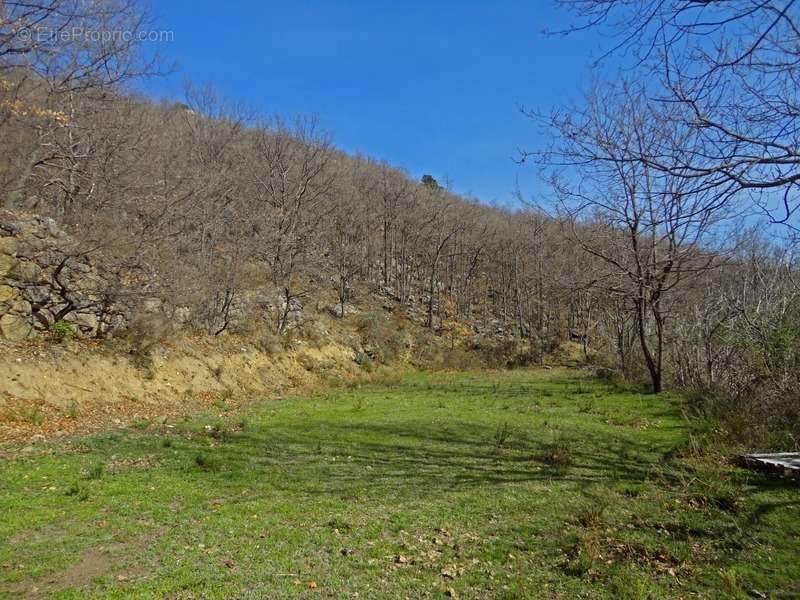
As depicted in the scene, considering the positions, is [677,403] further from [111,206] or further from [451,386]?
[111,206]

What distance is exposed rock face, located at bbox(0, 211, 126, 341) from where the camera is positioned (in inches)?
516

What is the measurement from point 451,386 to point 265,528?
1654cm

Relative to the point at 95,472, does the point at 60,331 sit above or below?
above

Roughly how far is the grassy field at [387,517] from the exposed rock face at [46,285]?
530 cm

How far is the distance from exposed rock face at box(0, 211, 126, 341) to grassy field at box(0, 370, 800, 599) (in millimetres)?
5298

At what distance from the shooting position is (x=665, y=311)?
1770 centimetres

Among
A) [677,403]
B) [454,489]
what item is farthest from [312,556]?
[677,403]

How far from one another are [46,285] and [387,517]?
1293 cm

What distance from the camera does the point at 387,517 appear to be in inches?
234

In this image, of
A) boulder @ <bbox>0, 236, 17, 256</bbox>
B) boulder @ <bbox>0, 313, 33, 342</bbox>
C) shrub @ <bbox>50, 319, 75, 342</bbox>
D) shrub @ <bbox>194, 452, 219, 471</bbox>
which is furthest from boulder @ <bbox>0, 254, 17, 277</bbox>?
shrub @ <bbox>194, 452, 219, 471</bbox>

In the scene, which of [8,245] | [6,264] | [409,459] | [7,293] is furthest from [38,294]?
[409,459]

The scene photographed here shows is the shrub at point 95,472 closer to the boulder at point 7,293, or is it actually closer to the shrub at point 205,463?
the shrub at point 205,463

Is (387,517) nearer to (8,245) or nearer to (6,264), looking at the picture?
(6,264)

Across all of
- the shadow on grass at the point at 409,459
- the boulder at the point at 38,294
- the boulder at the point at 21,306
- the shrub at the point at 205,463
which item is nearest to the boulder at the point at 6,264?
the boulder at the point at 38,294
